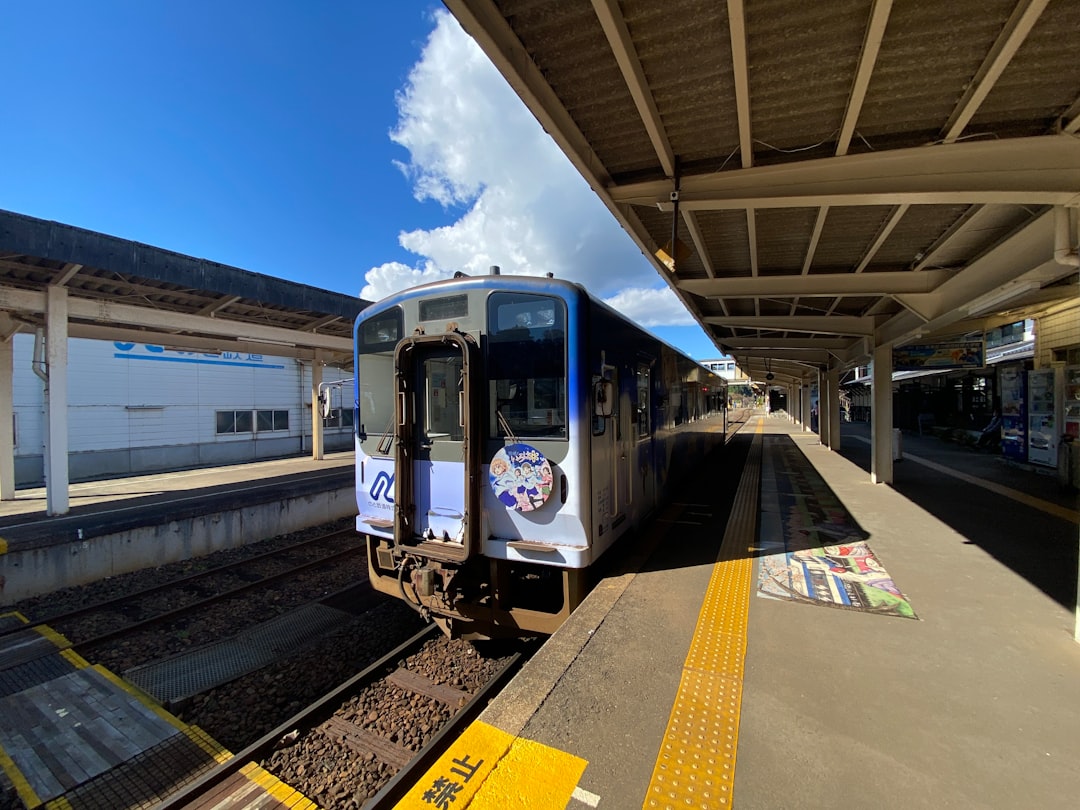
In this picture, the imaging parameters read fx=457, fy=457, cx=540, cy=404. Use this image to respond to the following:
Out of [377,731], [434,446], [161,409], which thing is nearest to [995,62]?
[434,446]

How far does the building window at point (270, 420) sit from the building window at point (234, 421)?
303 millimetres

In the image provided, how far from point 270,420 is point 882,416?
22.5 m

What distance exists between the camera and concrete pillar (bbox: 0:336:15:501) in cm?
971

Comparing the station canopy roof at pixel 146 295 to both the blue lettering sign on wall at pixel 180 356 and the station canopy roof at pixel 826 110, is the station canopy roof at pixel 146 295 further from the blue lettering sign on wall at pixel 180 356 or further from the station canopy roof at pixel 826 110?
the station canopy roof at pixel 826 110

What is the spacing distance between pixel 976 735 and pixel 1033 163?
3761 millimetres

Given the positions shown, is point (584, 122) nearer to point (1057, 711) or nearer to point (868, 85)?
point (868, 85)

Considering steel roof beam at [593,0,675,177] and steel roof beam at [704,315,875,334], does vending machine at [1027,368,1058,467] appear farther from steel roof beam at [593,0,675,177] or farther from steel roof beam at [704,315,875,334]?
steel roof beam at [593,0,675,177]

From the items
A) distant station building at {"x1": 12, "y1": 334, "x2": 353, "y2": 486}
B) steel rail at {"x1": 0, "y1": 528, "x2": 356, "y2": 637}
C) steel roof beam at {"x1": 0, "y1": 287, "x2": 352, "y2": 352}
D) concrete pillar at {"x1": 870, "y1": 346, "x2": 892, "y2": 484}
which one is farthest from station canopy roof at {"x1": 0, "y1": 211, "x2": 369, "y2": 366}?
concrete pillar at {"x1": 870, "y1": 346, "x2": 892, "y2": 484}

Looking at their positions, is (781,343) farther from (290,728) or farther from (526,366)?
(290,728)

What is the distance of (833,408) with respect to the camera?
15.4 m

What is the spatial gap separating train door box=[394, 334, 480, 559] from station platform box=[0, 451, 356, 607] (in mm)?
6095

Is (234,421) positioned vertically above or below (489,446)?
below

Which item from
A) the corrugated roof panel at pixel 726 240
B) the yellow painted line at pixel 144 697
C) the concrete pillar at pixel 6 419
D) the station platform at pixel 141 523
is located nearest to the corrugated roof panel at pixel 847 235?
the corrugated roof panel at pixel 726 240

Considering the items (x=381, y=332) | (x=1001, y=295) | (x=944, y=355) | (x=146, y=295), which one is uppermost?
(x=146, y=295)
